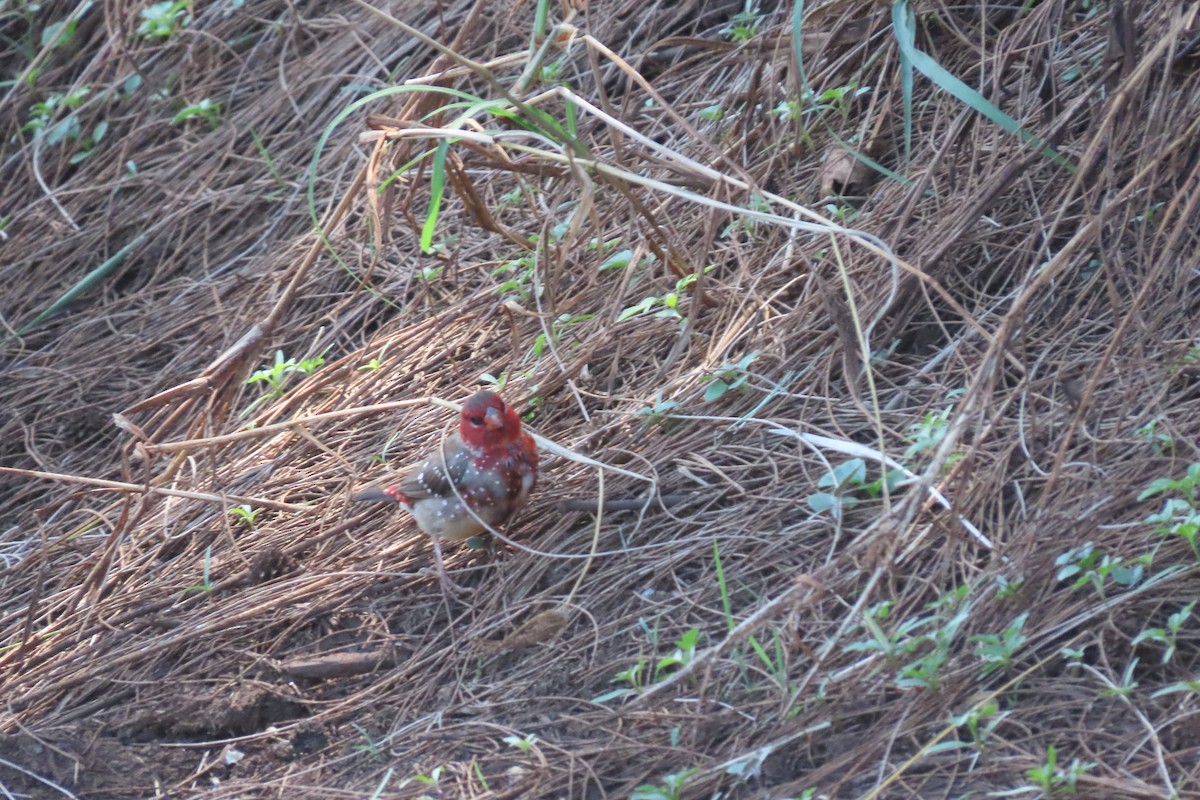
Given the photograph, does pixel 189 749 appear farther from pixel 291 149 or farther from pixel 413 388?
pixel 291 149

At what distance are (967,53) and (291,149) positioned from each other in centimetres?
336

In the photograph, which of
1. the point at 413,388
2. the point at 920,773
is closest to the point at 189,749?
the point at 413,388

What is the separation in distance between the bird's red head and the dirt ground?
17 centimetres

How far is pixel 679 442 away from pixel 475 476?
0.66m

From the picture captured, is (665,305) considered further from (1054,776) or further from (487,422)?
(1054,776)

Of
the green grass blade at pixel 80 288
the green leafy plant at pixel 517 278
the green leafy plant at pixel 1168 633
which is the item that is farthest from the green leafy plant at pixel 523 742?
the green grass blade at pixel 80 288

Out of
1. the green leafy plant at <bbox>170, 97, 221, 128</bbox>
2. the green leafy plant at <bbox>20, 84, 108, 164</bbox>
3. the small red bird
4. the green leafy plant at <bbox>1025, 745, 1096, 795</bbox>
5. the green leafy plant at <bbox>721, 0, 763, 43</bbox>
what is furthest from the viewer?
the green leafy plant at <bbox>20, 84, 108, 164</bbox>

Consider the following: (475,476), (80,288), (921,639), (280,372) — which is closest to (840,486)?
(921,639)

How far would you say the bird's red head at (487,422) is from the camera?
157 inches

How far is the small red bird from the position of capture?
3930 millimetres

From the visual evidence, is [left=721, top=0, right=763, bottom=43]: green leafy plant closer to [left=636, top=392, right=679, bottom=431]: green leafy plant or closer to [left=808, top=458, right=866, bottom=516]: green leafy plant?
[left=636, top=392, right=679, bottom=431]: green leafy plant

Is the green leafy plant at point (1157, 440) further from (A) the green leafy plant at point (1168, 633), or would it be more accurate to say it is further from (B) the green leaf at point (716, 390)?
(B) the green leaf at point (716, 390)

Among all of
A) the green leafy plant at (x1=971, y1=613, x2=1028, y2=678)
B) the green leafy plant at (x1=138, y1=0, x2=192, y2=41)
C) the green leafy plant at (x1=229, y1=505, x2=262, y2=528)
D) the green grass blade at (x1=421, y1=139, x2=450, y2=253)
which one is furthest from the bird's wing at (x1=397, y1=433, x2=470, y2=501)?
the green leafy plant at (x1=138, y1=0, x2=192, y2=41)

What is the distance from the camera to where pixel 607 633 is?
11.2 ft
